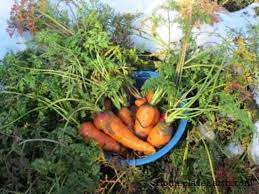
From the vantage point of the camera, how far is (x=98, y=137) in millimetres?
2008

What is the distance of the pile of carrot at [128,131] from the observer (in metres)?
2.01

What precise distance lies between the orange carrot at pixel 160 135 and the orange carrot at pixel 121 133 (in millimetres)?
25

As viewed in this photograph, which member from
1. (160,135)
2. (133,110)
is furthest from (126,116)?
(160,135)

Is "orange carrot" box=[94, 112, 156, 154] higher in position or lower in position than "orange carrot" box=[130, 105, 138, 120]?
lower

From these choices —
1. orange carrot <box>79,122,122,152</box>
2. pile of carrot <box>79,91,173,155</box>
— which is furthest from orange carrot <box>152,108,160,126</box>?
orange carrot <box>79,122,122,152</box>

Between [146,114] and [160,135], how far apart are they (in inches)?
3.9

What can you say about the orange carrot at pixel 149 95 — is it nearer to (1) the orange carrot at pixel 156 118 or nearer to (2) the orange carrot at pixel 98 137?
(1) the orange carrot at pixel 156 118

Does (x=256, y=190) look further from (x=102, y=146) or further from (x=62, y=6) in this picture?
(x=62, y=6)

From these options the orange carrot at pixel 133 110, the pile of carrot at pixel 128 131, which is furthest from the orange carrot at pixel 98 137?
the orange carrot at pixel 133 110

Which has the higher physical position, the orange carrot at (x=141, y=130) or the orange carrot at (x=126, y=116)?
the orange carrot at (x=126, y=116)

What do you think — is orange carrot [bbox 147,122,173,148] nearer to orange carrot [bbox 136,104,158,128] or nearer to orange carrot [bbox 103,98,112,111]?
orange carrot [bbox 136,104,158,128]

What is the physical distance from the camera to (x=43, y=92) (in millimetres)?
2027

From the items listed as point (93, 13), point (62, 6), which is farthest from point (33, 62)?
point (62, 6)

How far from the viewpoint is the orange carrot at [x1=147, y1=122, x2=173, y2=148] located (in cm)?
201
